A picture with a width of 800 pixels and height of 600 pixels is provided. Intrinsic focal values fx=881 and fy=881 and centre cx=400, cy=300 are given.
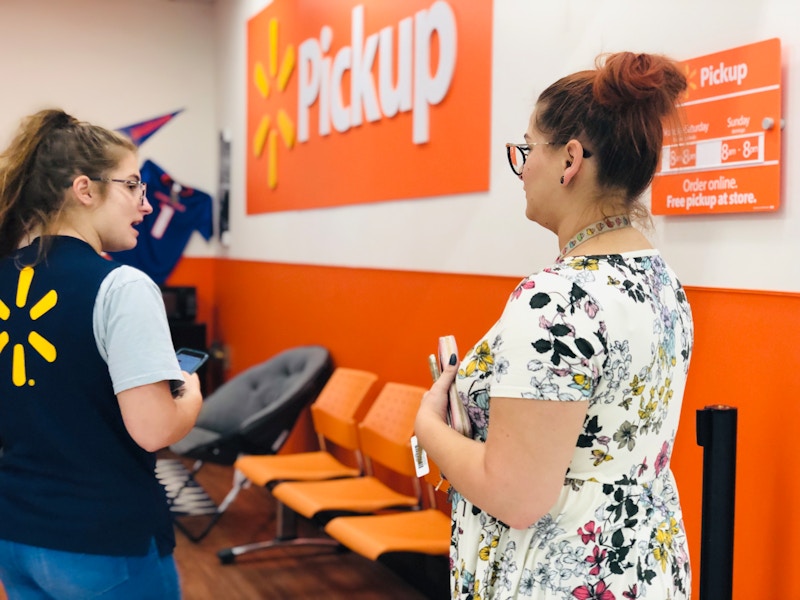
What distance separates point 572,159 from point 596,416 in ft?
1.30

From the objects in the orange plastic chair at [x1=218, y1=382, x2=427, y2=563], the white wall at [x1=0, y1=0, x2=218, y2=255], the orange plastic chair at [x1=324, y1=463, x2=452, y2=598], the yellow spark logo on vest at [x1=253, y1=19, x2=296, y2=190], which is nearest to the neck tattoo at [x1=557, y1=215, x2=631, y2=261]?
the orange plastic chair at [x1=324, y1=463, x2=452, y2=598]

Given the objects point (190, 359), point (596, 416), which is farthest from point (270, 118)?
point (596, 416)

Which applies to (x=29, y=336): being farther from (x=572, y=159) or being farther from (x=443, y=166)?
(x=443, y=166)

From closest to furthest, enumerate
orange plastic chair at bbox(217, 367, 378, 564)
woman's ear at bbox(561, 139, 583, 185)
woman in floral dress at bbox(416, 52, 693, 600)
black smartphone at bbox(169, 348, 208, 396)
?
woman in floral dress at bbox(416, 52, 693, 600), woman's ear at bbox(561, 139, 583, 185), black smartphone at bbox(169, 348, 208, 396), orange plastic chair at bbox(217, 367, 378, 564)

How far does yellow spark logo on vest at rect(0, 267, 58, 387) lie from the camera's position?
1.59 meters

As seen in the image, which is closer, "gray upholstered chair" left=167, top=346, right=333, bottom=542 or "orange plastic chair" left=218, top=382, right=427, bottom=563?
"orange plastic chair" left=218, top=382, right=427, bottom=563

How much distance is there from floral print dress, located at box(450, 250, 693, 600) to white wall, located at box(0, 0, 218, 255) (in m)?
6.10

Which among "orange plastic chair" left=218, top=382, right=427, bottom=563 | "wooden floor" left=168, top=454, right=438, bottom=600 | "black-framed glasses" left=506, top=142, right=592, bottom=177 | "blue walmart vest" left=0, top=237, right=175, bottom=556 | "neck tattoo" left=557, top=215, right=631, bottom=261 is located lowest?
"wooden floor" left=168, top=454, right=438, bottom=600

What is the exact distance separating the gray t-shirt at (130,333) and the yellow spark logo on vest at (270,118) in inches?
158

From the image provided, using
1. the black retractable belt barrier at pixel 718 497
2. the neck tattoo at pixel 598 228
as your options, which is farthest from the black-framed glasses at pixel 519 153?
the black retractable belt barrier at pixel 718 497

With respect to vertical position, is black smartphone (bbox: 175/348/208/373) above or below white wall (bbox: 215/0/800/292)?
below

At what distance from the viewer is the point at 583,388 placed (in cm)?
123

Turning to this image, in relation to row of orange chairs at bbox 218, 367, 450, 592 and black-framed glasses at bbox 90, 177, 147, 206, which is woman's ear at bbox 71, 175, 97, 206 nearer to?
black-framed glasses at bbox 90, 177, 147, 206

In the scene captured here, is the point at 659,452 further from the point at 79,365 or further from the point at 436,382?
the point at 79,365
